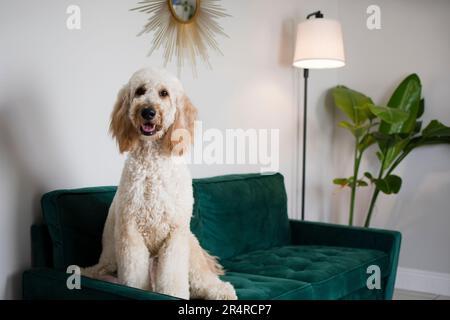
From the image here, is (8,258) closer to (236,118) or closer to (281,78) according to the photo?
(236,118)

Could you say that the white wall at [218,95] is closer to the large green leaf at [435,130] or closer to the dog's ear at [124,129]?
the large green leaf at [435,130]

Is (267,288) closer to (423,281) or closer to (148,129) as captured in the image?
(148,129)

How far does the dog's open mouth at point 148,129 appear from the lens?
2170mm

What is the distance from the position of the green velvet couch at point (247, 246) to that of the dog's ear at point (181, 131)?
521mm

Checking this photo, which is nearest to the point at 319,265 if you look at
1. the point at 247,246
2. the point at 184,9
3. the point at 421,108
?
the point at 247,246

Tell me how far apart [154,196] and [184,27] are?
1.44 m

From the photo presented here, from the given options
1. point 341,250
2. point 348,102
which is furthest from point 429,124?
point 341,250

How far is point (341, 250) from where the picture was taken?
330cm

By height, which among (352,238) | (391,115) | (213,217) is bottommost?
(352,238)

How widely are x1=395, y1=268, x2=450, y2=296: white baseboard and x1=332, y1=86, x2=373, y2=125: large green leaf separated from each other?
119 cm

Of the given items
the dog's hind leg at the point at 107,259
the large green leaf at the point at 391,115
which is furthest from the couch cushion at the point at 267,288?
the large green leaf at the point at 391,115

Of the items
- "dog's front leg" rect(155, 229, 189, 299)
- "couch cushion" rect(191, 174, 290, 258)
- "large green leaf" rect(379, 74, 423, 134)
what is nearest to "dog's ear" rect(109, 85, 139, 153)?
"dog's front leg" rect(155, 229, 189, 299)

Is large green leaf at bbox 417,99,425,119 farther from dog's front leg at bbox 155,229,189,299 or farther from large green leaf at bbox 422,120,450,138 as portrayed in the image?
dog's front leg at bbox 155,229,189,299

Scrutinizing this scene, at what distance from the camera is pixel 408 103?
4.18 meters
